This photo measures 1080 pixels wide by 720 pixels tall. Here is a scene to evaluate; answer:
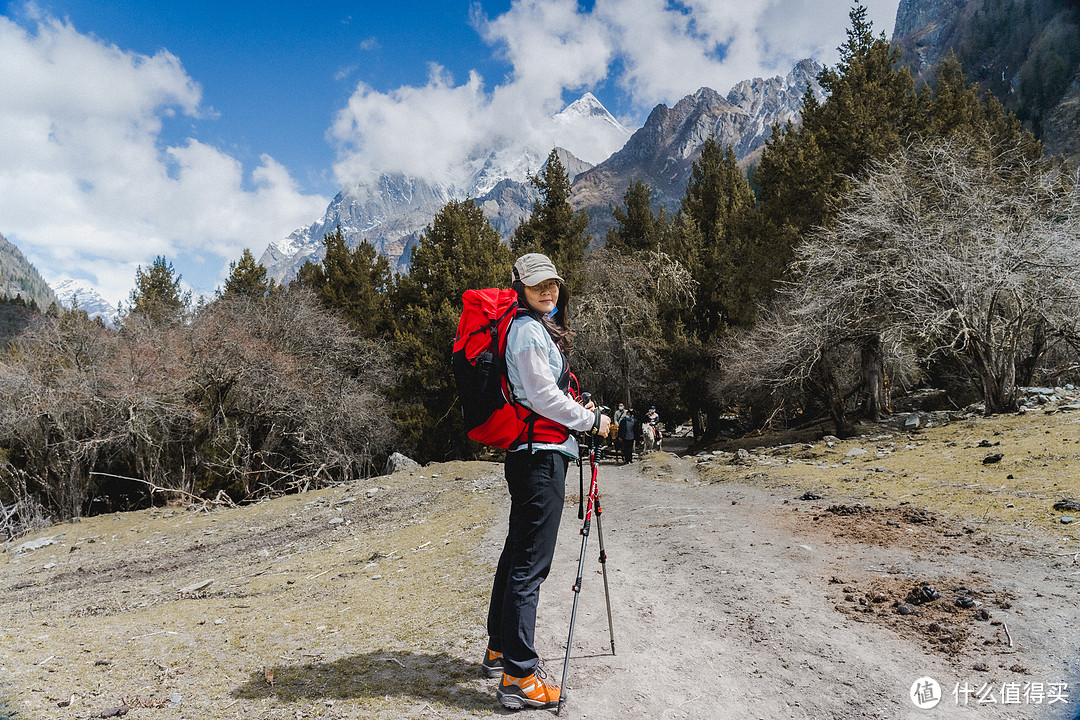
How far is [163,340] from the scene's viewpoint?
16375 mm

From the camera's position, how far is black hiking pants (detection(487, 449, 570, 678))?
9.03 feet

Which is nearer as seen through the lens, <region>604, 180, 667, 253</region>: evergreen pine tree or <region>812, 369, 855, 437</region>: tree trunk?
<region>812, 369, 855, 437</region>: tree trunk

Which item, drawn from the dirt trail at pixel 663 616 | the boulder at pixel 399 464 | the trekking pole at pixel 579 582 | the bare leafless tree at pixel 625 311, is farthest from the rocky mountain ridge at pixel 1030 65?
the trekking pole at pixel 579 582

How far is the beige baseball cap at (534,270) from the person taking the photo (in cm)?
296

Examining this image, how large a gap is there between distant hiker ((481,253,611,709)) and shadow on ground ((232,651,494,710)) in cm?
27

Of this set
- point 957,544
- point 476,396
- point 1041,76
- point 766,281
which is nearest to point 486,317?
point 476,396

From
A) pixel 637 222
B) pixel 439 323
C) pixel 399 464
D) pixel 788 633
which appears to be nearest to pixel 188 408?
pixel 399 464

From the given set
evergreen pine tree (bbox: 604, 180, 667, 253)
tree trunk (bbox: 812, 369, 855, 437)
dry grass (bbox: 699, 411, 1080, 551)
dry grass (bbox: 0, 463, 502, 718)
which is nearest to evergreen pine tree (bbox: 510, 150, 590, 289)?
evergreen pine tree (bbox: 604, 180, 667, 253)

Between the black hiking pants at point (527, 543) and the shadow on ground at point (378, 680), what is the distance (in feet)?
1.16

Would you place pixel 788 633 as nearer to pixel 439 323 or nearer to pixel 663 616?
pixel 663 616

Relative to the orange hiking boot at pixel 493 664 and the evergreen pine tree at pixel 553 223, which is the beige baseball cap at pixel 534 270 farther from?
the evergreen pine tree at pixel 553 223

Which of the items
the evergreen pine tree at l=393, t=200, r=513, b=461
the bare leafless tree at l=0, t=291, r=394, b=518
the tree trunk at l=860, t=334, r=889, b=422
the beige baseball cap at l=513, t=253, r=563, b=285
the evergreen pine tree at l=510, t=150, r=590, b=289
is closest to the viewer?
the beige baseball cap at l=513, t=253, r=563, b=285

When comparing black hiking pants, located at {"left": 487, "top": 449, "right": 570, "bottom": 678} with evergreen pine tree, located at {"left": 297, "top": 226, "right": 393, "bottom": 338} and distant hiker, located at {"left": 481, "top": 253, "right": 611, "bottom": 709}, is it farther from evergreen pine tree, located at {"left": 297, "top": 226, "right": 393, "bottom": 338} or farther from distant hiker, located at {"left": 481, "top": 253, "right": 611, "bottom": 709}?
evergreen pine tree, located at {"left": 297, "top": 226, "right": 393, "bottom": 338}

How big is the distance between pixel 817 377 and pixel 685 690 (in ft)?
46.5
